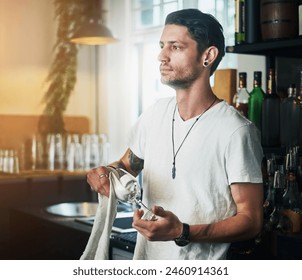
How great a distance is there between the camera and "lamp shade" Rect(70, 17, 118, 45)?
2.30 m

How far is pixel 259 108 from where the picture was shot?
1783 millimetres

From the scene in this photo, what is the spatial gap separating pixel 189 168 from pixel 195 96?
6.7 inches

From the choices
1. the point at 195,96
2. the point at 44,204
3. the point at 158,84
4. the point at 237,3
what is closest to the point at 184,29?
the point at 195,96

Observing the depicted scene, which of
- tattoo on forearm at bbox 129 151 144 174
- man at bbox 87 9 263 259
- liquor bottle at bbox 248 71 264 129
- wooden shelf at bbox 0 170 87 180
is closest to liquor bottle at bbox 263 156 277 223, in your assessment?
liquor bottle at bbox 248 71 264 129

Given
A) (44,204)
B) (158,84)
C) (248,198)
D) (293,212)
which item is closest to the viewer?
(248,198)

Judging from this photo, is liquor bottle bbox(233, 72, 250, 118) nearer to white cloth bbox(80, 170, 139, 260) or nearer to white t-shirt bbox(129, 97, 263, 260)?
white t-shirt bbox(129, 97, 263, 260)

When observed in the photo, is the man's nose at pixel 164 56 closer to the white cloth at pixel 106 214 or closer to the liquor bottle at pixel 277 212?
the white cloth at pixel 106 214

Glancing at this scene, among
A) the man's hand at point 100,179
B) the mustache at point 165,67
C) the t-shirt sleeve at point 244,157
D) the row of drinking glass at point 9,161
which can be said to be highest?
the mustache at point 165,67

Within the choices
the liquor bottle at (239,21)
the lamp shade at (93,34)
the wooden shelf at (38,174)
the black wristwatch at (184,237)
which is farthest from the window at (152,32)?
the black wristwatch at (184,237)

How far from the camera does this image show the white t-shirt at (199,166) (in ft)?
4.40

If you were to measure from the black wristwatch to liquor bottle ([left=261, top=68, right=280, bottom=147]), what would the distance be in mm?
544

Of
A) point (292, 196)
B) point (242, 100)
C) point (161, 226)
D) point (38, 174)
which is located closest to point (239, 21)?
point (242, 100)

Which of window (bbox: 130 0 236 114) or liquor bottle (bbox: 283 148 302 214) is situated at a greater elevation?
window (bbox: 130 0 236 114)
